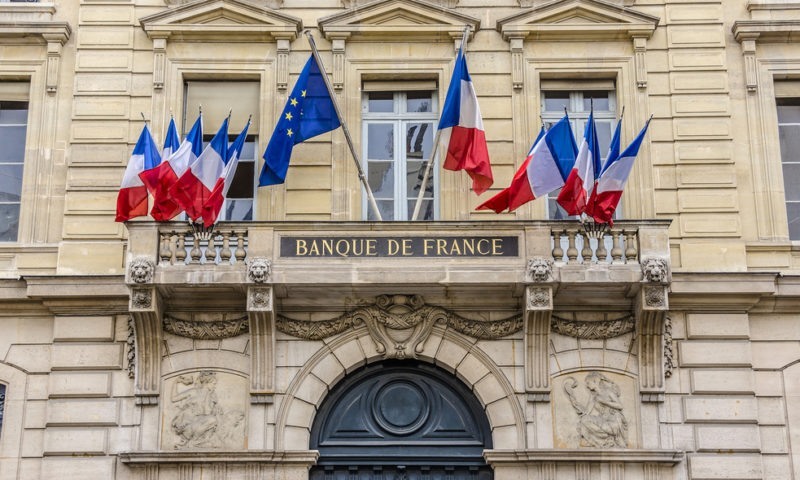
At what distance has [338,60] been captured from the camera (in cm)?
1992

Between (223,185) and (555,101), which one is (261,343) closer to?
(223,185)

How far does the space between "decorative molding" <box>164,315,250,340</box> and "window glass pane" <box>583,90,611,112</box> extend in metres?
6.49

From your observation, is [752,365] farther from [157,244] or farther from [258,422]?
[157,244]

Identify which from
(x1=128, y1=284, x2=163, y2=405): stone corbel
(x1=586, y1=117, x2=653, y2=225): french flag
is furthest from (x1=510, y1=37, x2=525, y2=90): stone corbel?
(x1=128, y1=284, x2=163, y2=405): stone corbel

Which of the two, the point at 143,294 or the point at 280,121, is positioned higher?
the point at 280,121

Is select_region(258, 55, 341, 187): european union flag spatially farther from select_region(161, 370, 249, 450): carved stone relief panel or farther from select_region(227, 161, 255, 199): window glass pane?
select_region(161, 370, 249, 450): carved stone relief panel

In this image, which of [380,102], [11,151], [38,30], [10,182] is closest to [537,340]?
[380,102]

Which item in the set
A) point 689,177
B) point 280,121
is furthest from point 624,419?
point 280,121

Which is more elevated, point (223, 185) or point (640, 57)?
point (640, 57)

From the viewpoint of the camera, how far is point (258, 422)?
707 inches

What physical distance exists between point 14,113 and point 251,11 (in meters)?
4.19

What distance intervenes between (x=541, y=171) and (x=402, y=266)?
7.93 ft

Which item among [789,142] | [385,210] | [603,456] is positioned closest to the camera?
[603,456]

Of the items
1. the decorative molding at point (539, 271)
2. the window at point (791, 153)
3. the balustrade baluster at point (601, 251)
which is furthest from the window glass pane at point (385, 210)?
the window at point (791, 153)
